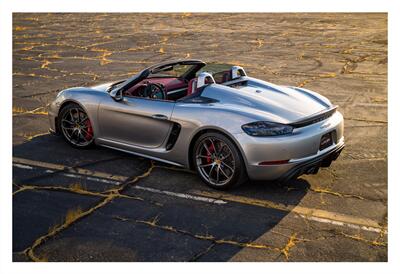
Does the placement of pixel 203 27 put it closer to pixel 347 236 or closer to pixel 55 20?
pixel 55 20

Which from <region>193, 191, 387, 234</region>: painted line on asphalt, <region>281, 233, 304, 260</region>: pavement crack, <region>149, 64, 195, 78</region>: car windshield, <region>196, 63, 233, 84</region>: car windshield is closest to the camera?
<region>281, 233, 304, 260</region>: pavement crack

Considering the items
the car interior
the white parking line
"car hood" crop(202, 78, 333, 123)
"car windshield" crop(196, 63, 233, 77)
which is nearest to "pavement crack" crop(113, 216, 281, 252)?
the white parking line

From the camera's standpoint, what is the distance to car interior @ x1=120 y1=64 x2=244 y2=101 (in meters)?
7.37

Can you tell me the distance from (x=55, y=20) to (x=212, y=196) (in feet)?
75.1

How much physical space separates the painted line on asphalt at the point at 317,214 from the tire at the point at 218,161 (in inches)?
7.3

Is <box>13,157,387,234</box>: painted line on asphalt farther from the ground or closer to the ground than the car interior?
closer to the ground

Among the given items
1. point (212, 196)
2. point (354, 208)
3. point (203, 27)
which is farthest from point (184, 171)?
point (203, 27)

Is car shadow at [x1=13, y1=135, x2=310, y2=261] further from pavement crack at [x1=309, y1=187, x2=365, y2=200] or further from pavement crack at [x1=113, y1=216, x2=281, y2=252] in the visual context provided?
pavement crack at [x1=309, y1=187, x2=365, y2=200]

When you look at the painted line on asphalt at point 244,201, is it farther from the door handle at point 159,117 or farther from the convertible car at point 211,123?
the door handle at point 159,117

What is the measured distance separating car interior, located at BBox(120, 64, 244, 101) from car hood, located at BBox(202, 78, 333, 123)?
330 millimetres

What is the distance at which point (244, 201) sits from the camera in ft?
20.2

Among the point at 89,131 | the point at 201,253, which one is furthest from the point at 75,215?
the point at 89,131

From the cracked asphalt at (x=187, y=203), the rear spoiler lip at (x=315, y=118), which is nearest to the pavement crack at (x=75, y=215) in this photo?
the cracked asphalt at (x=187, y=203)

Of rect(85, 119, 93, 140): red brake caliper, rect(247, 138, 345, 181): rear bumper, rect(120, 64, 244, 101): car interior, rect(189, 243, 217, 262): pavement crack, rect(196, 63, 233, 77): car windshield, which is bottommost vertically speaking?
rect(189, 243, 217, 262): pavement crack
